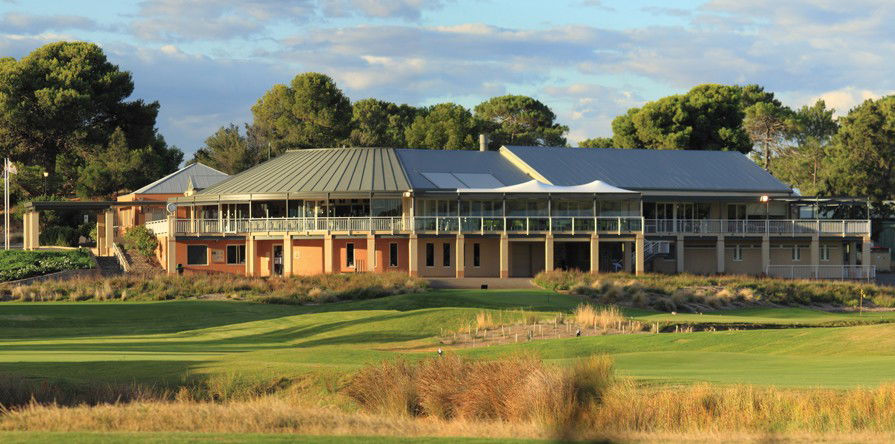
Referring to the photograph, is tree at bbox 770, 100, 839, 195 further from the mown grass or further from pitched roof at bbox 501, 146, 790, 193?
the mown grass

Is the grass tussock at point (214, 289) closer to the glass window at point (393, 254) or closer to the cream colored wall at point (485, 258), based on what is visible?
the glass window at point (393, 254)

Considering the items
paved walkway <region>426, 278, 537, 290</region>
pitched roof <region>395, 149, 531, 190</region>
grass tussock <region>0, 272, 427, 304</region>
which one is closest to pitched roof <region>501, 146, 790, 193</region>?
pitched roof <region>395, 149, 531, 190</region>

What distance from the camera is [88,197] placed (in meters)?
79.7

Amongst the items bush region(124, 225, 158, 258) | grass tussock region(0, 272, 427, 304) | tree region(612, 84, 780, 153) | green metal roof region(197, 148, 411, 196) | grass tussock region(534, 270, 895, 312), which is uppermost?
tree region(612, 84, 780, 153)

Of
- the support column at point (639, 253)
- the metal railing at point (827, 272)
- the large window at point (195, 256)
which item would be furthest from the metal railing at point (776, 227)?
the large window at point (195, 256)

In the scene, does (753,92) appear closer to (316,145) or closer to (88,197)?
(316,145)

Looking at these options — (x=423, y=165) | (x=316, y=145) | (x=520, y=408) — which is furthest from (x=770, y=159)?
(x=520, y=408)

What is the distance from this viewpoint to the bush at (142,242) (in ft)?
204

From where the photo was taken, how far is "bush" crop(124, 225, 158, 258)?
204 ft

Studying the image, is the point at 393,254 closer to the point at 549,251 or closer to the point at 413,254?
the point at 413,254

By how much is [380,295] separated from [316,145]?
46.2 metres

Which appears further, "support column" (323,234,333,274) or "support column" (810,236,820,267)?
"support column" (810,236,820,267)

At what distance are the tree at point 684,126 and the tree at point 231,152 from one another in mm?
30674

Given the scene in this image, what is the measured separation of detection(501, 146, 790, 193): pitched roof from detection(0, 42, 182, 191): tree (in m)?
Answer: 32.1
